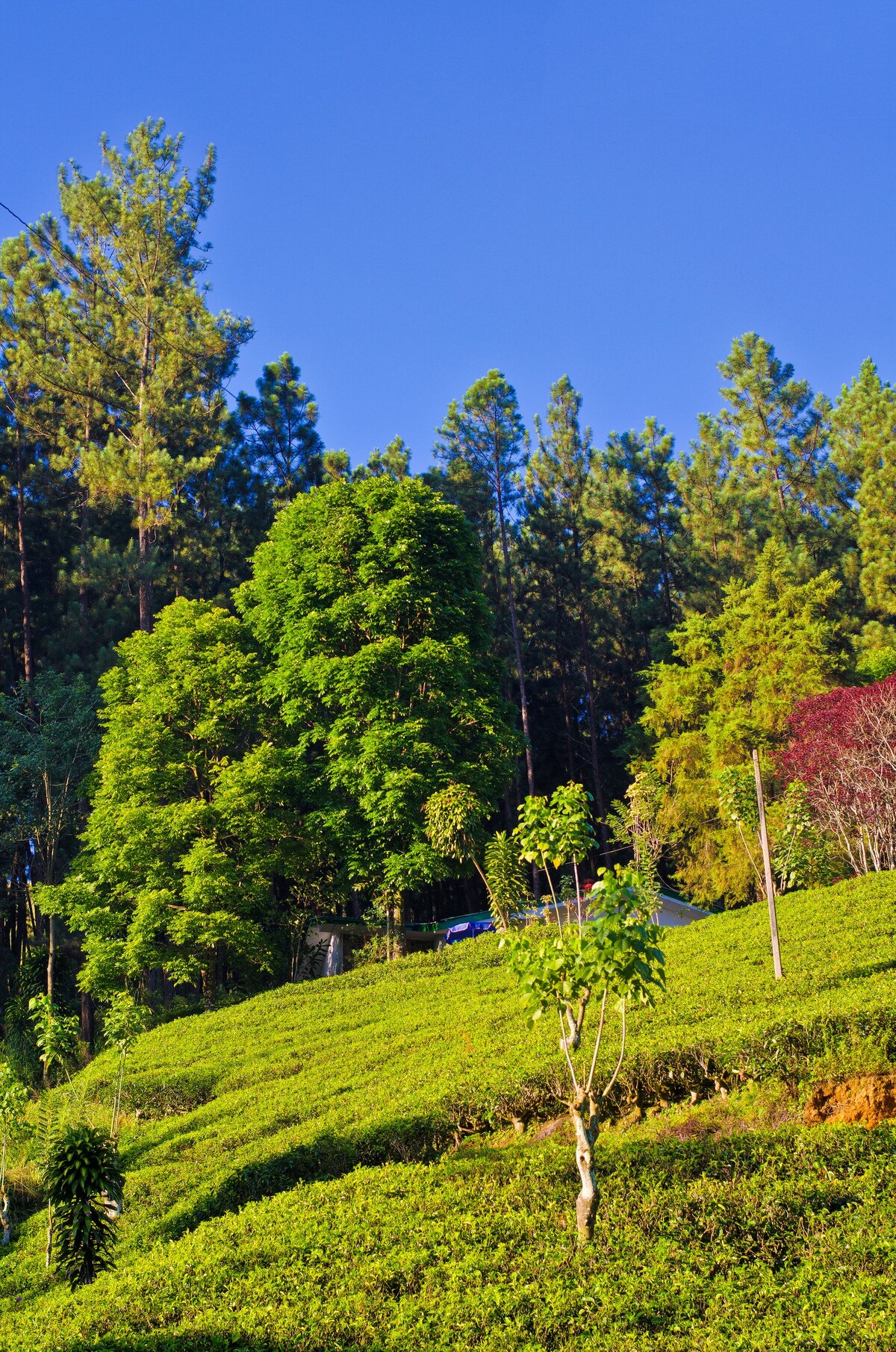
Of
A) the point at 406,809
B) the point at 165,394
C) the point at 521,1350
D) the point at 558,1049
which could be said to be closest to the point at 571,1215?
the point at 521,1350

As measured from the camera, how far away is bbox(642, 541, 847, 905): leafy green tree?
30156mm

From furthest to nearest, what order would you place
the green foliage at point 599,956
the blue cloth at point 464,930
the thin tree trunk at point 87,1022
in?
the blue cloth at point 464,930
the thin tree trunk at point 87,1022
the green foliage at point 599,956

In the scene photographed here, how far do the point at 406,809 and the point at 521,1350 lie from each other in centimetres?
1726

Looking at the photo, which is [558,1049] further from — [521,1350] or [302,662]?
[302,662]

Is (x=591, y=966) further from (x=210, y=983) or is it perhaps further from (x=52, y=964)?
(x=52, y=964)

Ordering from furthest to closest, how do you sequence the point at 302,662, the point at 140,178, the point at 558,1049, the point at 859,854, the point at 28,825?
the point at 140,178, the point at 28,825, the point at 302,662, the point at 859,854, the point at 558,1049

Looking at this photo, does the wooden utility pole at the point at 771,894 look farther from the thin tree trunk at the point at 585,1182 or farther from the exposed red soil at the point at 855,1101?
the thin tree trunk at the point at 585,1182

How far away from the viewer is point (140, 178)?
110 ft

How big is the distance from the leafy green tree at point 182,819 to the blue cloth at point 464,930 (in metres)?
5.45

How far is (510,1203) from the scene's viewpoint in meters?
7.88

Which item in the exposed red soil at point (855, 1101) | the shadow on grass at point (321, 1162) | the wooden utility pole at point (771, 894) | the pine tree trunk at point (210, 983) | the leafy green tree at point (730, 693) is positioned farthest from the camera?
the leafy green tree at point (730, 693)

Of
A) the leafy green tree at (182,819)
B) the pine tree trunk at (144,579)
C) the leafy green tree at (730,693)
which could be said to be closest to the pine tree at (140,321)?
the pine tree trunk at (144,579)

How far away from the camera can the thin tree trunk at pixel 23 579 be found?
109 feet

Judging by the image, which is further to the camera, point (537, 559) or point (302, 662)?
point (537, 559)
